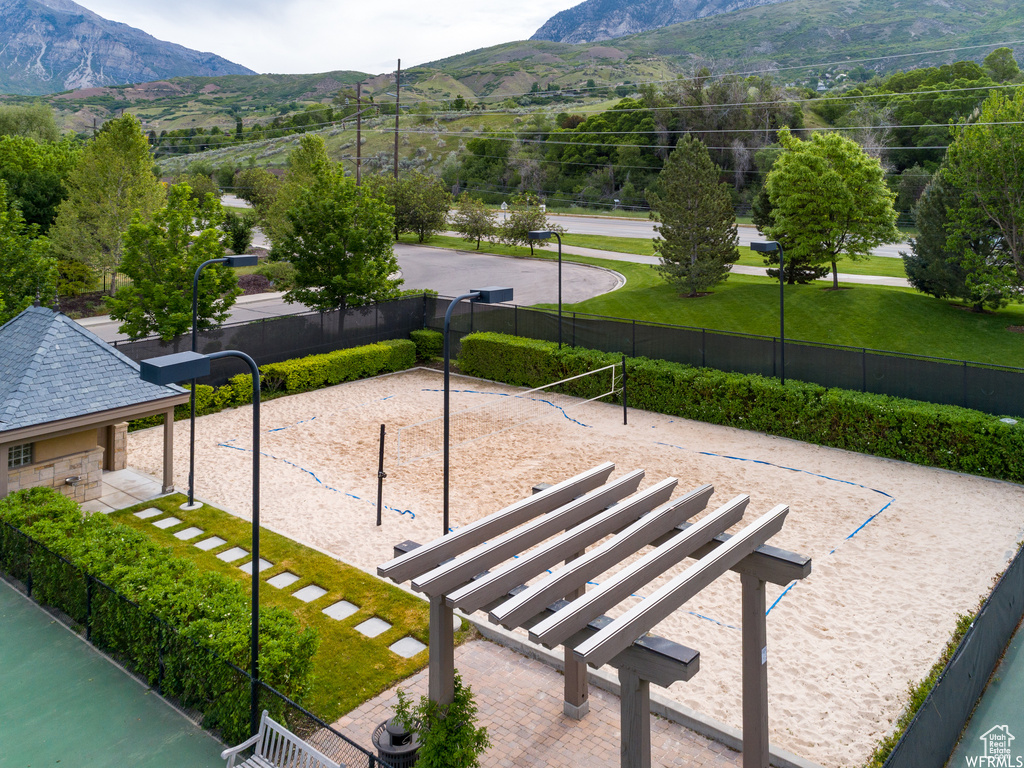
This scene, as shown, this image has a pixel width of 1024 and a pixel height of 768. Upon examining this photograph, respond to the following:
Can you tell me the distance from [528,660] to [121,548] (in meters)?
6.15

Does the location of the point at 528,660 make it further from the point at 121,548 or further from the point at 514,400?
the point at 514,400

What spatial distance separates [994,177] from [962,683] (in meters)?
22.5

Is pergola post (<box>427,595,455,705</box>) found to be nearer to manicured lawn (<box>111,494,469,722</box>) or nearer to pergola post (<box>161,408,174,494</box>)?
manicured lawn (<box>111,494,469,722</box>)

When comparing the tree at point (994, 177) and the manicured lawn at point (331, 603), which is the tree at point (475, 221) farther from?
the manicured lawn at point (331, 603)

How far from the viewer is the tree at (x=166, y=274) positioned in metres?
22.5

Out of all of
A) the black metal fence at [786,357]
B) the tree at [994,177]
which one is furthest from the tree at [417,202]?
the tree at [994,177]

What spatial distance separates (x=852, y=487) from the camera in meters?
17.4

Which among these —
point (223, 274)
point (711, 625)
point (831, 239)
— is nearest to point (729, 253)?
point (831, 239)

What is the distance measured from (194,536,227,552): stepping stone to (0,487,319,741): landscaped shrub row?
1826 millimetres

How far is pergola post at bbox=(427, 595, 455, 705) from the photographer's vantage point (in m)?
7.73

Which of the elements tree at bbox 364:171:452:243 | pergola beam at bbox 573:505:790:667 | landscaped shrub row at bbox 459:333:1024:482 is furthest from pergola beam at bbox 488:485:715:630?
tree at bbox 364:171:452:243

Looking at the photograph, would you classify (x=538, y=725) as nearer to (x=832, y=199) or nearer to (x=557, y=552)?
(x=557, y=552)

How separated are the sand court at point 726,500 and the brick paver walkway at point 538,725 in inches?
31.4

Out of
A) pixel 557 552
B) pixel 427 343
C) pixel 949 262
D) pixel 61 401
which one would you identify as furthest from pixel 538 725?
pixel 949 262
